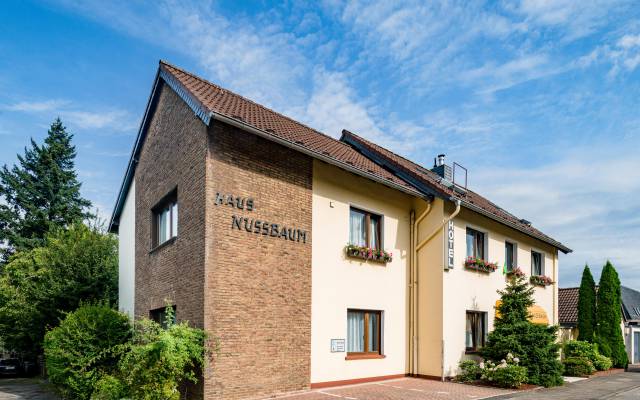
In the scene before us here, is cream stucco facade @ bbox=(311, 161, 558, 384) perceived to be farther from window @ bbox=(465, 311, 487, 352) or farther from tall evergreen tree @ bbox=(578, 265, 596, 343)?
tall evergreen tree @ bbox=(578, 265, 596, 343)

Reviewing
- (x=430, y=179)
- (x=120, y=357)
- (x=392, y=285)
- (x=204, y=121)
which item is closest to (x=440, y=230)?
(x=430, y=179)

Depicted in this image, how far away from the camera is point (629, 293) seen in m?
37.2

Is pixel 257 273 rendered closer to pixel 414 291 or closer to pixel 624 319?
pixel 414 291

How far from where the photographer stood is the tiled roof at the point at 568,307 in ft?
97.3

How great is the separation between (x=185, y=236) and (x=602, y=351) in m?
22.0

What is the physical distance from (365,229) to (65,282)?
14268mm

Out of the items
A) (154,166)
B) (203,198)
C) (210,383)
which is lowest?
(210,383)

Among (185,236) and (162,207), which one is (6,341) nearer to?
(162,207)

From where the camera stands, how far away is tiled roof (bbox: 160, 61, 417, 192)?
40.3 feet

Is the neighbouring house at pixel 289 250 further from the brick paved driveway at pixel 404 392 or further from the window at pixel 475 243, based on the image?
the brick paved driveway at pixel 404 392

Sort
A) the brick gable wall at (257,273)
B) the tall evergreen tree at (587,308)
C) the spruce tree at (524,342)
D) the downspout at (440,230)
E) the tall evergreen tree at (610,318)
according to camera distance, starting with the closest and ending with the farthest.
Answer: the brick gable wall at (257,273)
the downspout at (440,230)
the spruce tree at (524,342)
the tall evergreen tree at (610,318)
the tall evergreen tree at (587,308)

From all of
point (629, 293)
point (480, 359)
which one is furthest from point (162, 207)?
point (629, 293)

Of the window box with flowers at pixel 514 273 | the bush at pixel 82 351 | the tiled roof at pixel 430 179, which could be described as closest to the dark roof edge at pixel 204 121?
the tiled roof at pixel 430 179

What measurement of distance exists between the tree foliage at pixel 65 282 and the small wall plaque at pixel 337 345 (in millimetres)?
11476
